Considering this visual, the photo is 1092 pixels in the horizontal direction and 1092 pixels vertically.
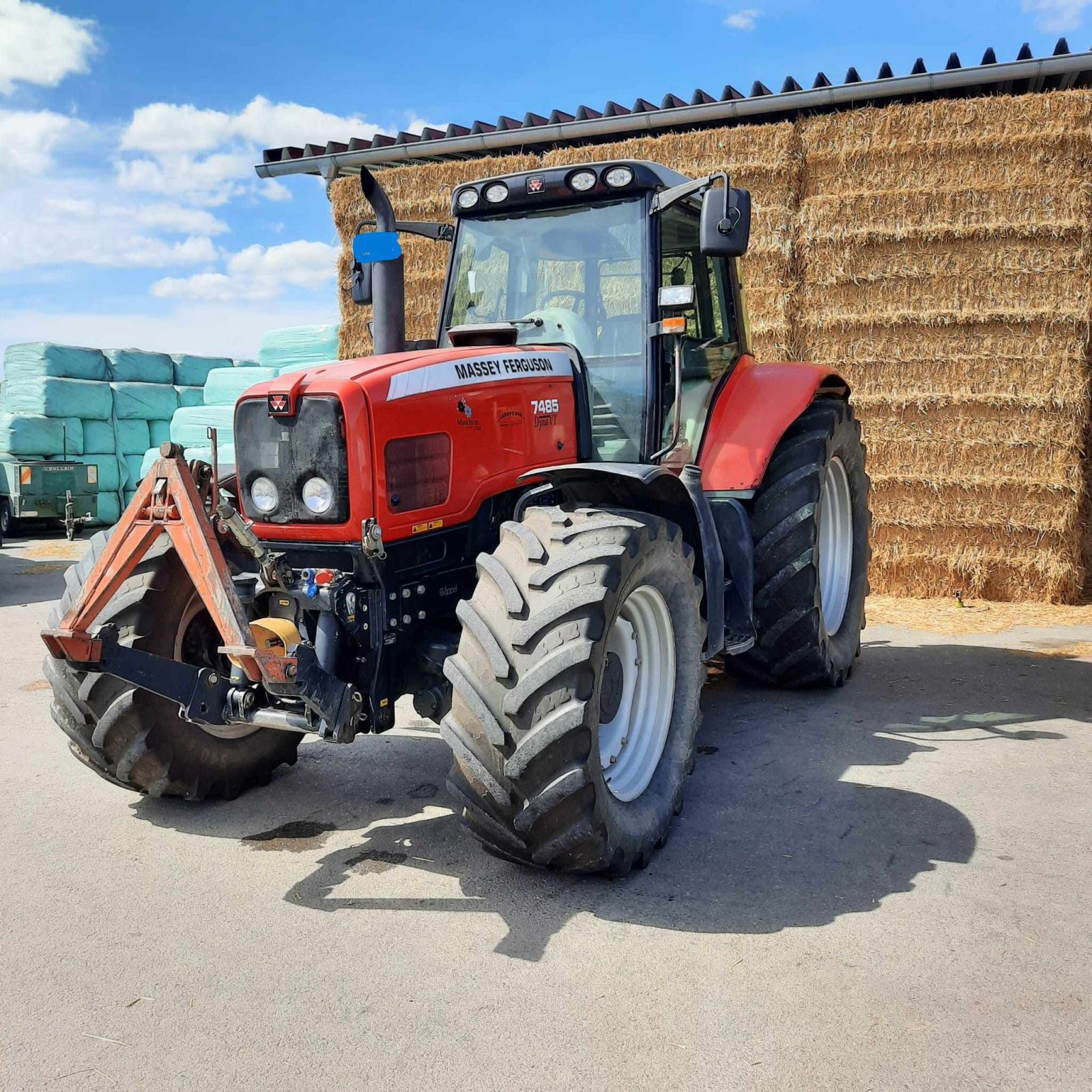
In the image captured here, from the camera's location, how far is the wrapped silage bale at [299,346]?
456 inches

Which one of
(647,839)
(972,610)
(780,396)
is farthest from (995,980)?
(972,610)

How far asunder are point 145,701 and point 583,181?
8.81 feet

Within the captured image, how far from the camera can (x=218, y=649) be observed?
3.15 metres

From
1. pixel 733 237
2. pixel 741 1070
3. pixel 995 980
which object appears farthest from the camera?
pixel 733 237

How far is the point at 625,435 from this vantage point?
175 inches

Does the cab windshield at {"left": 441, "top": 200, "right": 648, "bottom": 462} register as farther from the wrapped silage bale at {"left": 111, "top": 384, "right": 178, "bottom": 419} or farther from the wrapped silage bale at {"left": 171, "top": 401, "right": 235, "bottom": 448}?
the wrapped silage bale at {"left": 111, "top": 384, "right": 178, "bottom": 419}

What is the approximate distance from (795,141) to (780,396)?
3.81m

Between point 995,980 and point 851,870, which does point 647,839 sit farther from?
point 995,980

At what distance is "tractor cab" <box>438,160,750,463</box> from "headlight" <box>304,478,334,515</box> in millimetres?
1123

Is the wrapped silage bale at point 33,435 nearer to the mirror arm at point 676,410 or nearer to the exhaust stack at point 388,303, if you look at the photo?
the exhaust stack at point 388,303

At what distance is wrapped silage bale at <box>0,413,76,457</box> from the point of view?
47.8ft

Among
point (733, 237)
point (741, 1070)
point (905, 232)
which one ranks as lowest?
point (741, 1070)

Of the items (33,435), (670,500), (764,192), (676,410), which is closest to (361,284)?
(676,410)

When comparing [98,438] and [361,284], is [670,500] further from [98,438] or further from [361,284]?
[98,438]
